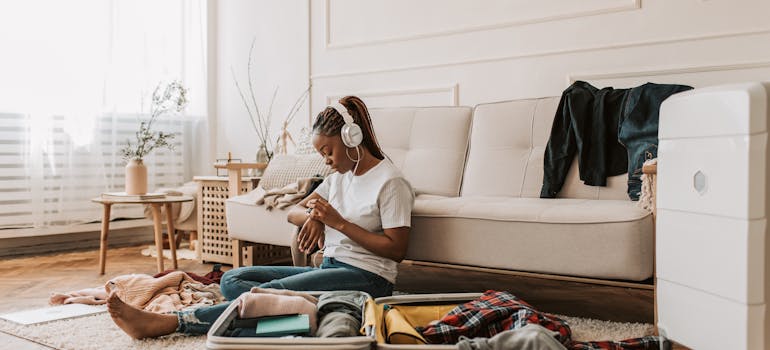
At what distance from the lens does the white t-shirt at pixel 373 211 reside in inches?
85.4

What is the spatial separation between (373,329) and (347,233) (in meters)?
0.60

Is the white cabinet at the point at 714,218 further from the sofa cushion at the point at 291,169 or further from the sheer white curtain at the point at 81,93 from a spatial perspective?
the sheer white curtain at the point at 81,93

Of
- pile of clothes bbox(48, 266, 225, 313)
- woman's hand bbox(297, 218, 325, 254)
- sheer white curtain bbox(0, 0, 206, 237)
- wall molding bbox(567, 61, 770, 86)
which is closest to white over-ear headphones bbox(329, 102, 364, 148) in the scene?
woman's hand bbox(297, 218, 325, 254)

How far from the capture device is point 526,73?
3.46 meters

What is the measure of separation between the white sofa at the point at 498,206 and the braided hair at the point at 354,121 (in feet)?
1.14

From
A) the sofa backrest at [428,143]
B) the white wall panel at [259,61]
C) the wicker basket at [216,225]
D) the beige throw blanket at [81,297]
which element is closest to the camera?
the beige throw blanket at [81,297]

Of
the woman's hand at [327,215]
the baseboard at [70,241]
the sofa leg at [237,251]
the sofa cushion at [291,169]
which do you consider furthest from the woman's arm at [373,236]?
the baseboard at [70,241]

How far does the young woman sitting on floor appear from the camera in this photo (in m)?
2.09

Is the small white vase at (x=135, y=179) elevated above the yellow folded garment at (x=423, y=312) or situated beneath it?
elevated above

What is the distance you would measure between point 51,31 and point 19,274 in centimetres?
153

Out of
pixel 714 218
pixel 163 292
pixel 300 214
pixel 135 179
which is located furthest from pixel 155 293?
pixel 714 218

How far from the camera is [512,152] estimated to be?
296cm

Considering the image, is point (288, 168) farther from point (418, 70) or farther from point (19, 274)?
point (19, 274)

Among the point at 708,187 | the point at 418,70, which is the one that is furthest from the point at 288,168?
the point at 708,187
